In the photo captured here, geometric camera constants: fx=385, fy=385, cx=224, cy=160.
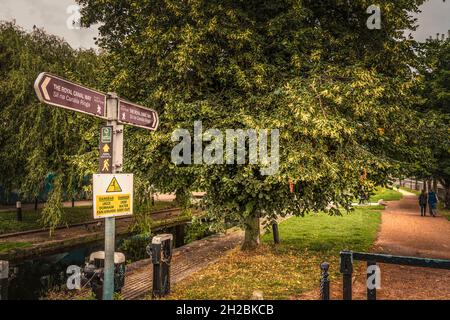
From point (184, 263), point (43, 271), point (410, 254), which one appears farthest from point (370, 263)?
point (43, 271)

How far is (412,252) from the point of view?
12.0m

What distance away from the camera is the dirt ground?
7.67 m

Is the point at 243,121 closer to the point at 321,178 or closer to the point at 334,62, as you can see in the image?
the point at 321,178

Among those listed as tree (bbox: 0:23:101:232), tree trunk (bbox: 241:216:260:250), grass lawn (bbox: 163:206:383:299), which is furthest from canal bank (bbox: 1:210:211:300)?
grass lawn (bbox: 163:206:383:299)

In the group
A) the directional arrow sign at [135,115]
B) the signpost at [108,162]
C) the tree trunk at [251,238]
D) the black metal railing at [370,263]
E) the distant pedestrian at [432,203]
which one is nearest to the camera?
the signpost at [108,162]

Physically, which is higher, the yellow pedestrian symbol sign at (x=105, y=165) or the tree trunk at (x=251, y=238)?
the yellow pedestrian symbol sign at (x=105, y=165)

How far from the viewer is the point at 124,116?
4.95 meters

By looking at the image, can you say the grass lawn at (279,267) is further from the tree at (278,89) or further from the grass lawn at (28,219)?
the grass lawn at (28,219)

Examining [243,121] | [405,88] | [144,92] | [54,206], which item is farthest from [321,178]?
[54,206]

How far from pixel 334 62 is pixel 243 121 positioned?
3532 millimetres

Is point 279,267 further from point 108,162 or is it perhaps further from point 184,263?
point 108,162

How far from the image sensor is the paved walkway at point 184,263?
27.3 ft

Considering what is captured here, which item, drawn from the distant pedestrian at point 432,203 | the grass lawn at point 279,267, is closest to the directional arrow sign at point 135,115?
the grass lawn at point 279,267

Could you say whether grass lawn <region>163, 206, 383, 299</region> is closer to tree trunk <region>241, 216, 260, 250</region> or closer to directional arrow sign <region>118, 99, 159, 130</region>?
tree trunk <region>241, 216, 260, 250</region>
